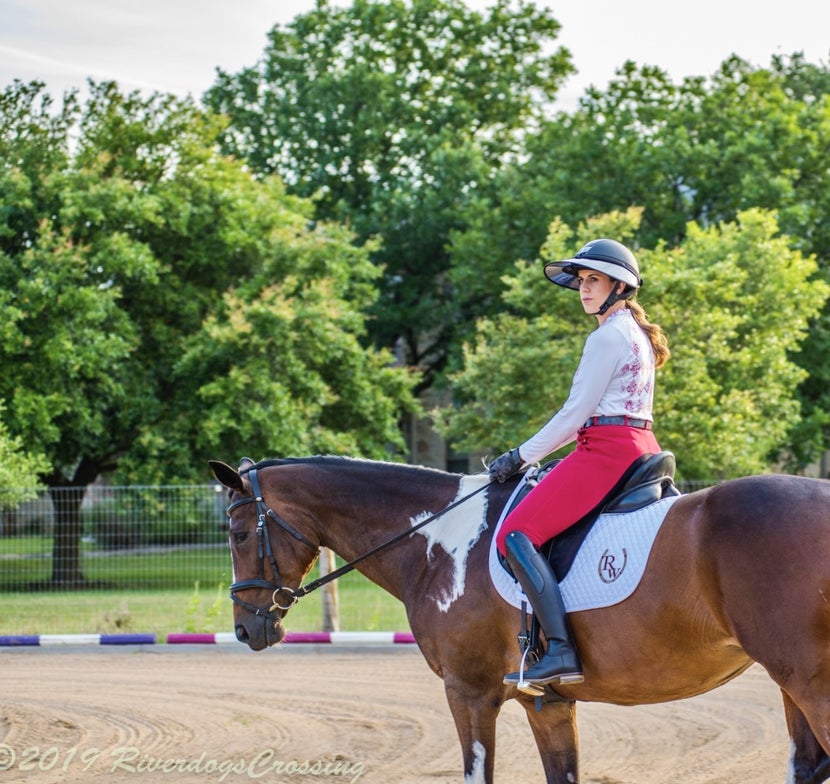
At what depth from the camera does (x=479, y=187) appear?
3397 cm

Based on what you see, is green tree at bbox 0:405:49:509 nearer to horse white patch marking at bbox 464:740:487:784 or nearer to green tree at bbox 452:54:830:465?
horse white patch marking at bbox 464:740:487:784

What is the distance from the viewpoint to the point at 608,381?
5.30 meters

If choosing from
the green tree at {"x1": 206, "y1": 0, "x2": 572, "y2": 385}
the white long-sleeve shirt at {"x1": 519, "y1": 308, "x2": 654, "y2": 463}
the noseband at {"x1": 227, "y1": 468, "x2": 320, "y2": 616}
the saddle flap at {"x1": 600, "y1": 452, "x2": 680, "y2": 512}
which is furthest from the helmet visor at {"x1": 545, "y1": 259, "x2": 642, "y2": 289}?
the green tree at {"x1": 206, "y1": 0, "x2": 572, "y2": 385}

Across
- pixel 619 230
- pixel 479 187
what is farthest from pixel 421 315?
pixel 619 230

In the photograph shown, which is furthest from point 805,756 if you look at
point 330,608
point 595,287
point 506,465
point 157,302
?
point 157,302

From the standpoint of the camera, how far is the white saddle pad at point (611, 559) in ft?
16.6

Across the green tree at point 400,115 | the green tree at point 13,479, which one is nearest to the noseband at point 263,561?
the green tree at point 13,479

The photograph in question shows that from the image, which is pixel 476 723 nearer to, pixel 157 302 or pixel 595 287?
pixel 595 287

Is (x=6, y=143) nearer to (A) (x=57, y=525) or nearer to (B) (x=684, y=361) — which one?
(A) (x=57, y=525)

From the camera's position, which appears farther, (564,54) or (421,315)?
(564,54)

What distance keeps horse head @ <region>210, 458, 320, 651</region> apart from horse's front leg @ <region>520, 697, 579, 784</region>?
140 cm

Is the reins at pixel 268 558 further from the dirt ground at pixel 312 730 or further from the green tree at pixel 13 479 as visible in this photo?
the green tree at pixel 13 479

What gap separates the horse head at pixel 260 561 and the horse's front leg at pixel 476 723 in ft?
3.58

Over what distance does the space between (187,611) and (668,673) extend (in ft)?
36.0
